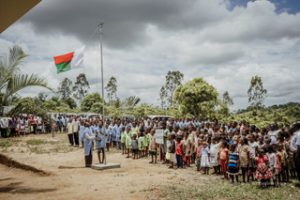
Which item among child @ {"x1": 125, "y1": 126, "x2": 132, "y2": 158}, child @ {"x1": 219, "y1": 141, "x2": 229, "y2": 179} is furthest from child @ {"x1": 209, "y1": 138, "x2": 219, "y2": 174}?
child @ {"x1": 125, "y1": 126, "x2": 132, "y2": 158}

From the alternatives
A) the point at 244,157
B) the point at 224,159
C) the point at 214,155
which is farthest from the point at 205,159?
the point at 244,157

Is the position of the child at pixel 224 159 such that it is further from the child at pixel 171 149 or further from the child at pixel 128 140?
the child at pixel 128 140

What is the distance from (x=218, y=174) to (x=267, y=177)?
9.25 ft

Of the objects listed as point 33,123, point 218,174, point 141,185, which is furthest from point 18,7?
point 33,123

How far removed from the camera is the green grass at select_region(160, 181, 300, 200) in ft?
28.3

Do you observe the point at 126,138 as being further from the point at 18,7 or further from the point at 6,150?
the point at 18,7

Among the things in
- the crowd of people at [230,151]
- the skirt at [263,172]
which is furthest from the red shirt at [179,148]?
the skirt at [263,172]

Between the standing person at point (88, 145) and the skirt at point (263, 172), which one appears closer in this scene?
the skirt at point (263, 172)

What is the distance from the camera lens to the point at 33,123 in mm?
28562

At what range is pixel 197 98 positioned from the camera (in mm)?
31859

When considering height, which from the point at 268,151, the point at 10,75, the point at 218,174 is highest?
the point at 10,75

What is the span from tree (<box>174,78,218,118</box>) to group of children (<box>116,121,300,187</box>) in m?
14.7

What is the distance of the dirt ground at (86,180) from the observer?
9203mm

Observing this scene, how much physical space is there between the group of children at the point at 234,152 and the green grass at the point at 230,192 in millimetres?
531
